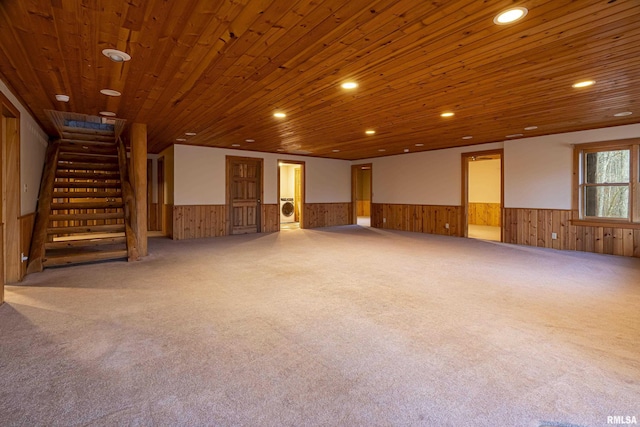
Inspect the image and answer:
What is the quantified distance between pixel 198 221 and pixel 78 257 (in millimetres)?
3439

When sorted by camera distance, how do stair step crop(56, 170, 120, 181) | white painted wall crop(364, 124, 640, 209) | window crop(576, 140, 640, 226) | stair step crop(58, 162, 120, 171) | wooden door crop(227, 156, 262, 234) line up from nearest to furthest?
window crop(576, 140, 640, 226) → stair step crop(56, 170, 120, 181) → stair step crop(58, 162, 120, 171) → white painted wall crop(364, 124, 640, 209) → wooden door crop(227, 156, 262, 234)

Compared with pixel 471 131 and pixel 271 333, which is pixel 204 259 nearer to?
pixel 271 333

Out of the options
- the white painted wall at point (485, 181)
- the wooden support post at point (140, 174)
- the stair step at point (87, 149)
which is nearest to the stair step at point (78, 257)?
the wooden support post at point (140, 174)

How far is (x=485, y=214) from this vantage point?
1145cm

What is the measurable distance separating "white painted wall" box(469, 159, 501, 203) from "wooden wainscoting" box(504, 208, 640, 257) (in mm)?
4093

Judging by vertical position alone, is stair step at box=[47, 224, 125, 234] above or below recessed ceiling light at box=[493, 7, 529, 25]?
below

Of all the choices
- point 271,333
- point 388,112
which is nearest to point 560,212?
point 388,112

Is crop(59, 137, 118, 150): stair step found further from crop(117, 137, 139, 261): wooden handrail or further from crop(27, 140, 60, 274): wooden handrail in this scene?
crop(117, 137, 139, 261): wooden handrail

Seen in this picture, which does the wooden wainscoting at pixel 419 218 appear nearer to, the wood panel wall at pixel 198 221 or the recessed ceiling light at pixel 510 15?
the wood panel wall at pixel 198 221

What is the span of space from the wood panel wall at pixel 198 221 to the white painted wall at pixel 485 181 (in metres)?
8.27

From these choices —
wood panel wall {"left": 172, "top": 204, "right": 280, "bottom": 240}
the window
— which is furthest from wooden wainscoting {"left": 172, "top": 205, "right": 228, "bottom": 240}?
the window

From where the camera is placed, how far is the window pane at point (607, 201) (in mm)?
5992

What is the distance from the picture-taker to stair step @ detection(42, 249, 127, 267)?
15.3 ft


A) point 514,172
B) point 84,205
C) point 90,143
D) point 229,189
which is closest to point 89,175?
point 84,205
